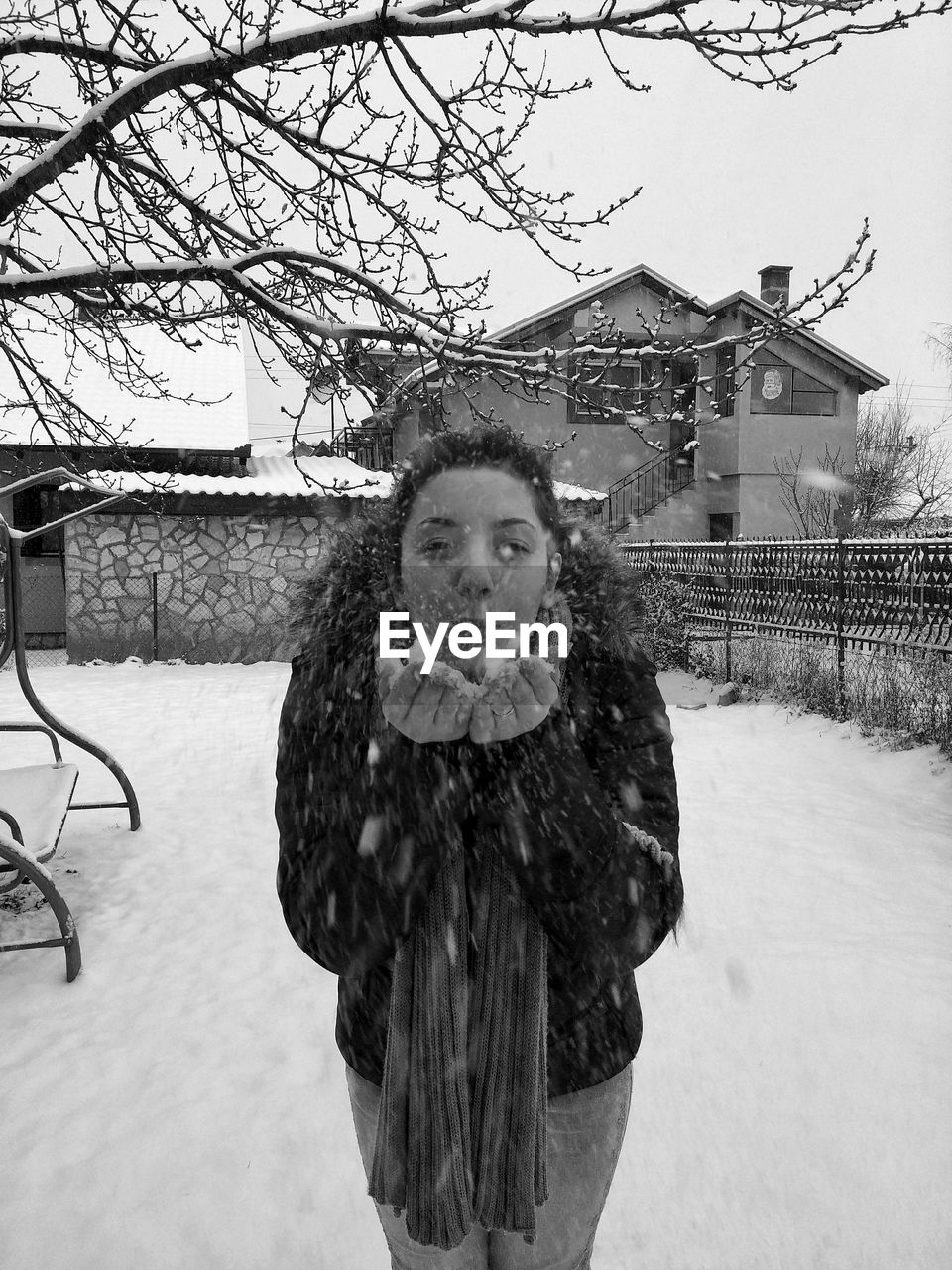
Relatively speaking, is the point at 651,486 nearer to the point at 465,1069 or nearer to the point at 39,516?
the point at 39,516

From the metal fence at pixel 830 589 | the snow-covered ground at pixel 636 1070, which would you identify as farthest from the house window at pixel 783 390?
the snow-covered ground at pixel 636 1070

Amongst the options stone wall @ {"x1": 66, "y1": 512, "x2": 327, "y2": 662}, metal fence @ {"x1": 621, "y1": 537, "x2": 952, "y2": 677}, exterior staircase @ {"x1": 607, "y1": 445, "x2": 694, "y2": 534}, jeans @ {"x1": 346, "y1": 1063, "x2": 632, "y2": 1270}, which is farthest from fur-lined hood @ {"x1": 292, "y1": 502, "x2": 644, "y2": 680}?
exterior staircase @ {"x1": 607, "y1": 445, "x2": 694, "y2": 534}

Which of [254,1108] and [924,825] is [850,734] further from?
[254,1108]

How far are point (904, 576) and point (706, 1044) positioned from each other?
17.9ft

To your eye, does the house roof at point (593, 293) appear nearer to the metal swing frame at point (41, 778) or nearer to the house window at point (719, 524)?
the house window at point (719, 524)

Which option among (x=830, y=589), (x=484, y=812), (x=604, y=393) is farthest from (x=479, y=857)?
(x=830, y=589)

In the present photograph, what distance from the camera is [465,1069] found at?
43.8 inches

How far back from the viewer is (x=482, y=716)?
949mm

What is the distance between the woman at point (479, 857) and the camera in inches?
39.5

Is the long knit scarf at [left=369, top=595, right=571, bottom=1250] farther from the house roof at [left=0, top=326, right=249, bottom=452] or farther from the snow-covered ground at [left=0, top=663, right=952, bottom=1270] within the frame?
the house roof at [left=0, top=326, right=249, bottom=452]

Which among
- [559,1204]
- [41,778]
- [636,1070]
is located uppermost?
[41,778]

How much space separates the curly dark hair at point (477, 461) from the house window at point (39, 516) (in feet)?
45.4

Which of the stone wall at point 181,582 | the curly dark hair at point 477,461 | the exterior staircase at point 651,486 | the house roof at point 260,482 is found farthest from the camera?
the exterior staircase at point 651,486

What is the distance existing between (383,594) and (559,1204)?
3.27ft
